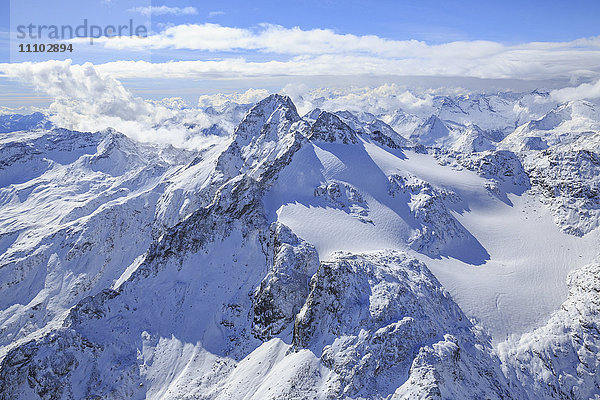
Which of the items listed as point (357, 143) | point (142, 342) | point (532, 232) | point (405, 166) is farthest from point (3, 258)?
point (532, 232)

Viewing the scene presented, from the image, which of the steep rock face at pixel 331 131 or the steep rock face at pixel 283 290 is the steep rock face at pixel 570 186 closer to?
the steep rock face at pixel 331 131

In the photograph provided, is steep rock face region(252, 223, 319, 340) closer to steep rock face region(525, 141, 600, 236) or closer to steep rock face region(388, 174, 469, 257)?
steep rock face region(388, 174, 469, 257)

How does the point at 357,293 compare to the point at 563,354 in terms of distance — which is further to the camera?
the point at 357,293

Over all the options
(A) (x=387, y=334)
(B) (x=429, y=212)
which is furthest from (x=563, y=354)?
(B) (x=429, y=212)

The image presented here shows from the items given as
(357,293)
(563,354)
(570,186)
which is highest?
(570,186)

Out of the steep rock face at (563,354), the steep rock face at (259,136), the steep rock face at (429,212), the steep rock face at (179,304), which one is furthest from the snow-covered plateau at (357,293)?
the steep rock face at (259,136)

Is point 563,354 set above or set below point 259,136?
below

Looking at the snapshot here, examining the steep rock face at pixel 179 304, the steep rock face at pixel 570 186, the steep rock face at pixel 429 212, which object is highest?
the steep rock face at pixel 570 186

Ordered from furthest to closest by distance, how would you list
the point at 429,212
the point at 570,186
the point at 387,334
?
1. the point at 570,186
2. the point at 429,212
3. the point at 387,334

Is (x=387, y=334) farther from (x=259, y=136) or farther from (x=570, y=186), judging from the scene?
(x=259, y=136)
